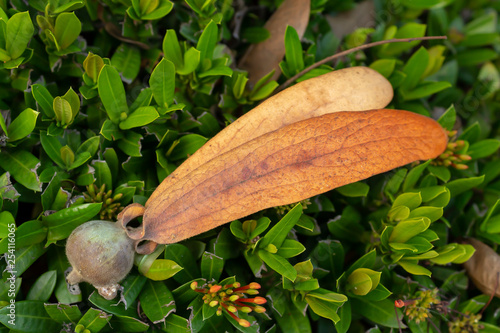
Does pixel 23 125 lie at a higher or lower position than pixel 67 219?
higher

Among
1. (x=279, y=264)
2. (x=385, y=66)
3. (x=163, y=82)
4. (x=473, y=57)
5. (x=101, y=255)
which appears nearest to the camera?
(x=101, y=255)

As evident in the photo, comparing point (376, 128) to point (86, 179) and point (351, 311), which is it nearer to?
point (351, 311)

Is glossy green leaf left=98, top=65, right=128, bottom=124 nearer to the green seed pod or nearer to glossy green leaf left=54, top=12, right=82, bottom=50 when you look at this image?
glossy green leaf left=54, top=12, right=82, bottom=50

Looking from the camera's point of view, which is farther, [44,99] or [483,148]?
[483,148]

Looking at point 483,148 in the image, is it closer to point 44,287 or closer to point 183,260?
point 183,260

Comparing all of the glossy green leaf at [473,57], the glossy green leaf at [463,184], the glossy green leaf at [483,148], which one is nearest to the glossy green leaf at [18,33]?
the glossy green leaf at [463,184]

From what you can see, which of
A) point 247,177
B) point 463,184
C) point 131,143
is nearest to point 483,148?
point 463,184

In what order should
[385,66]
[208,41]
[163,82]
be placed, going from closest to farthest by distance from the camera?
[163,82], [208,41], [385,66]

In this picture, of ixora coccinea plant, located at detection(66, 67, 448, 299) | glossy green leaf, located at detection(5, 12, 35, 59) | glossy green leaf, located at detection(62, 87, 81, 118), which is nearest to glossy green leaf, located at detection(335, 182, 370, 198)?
ixora coccinea plant, located at detection(66, 67, 448, 299)
